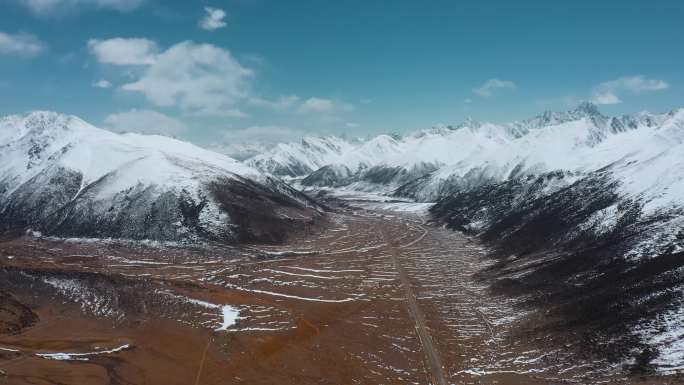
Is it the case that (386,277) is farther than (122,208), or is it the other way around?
(122,208)

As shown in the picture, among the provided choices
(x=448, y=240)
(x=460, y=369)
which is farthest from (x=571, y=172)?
(x=460, y=369)

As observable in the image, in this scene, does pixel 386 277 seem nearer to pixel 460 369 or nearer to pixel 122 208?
pixel 460 369

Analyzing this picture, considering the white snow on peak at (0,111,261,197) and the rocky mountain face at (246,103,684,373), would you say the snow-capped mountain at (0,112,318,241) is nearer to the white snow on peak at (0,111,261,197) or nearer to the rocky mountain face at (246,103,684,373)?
the white snow on peak at (0,111,261,197)

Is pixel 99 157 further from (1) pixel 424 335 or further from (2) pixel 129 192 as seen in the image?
(1) pixel 424 335

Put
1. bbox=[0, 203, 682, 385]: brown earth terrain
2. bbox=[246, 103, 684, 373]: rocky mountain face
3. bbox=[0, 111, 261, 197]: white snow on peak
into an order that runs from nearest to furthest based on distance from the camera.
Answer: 1. bbox=[0, 203, 682, 385]: brown earth terrain
2. bbox=[246, 103, 684, 373]: rocky mountain face
3. bbox=[0, 111, 261, 197]: white snow on peak

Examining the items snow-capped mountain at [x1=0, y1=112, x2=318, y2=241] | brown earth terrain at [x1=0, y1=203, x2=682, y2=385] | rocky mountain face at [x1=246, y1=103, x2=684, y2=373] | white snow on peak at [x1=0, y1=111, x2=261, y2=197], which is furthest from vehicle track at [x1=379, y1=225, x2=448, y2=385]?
white snow on peak at [x1=0, y1=111, x2=261, y2=197]

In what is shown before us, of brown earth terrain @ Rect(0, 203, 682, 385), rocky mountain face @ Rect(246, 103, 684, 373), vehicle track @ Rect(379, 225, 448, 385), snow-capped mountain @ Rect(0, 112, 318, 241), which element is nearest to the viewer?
brown earth terrain @ Rect(0, 203, 682, 385)
